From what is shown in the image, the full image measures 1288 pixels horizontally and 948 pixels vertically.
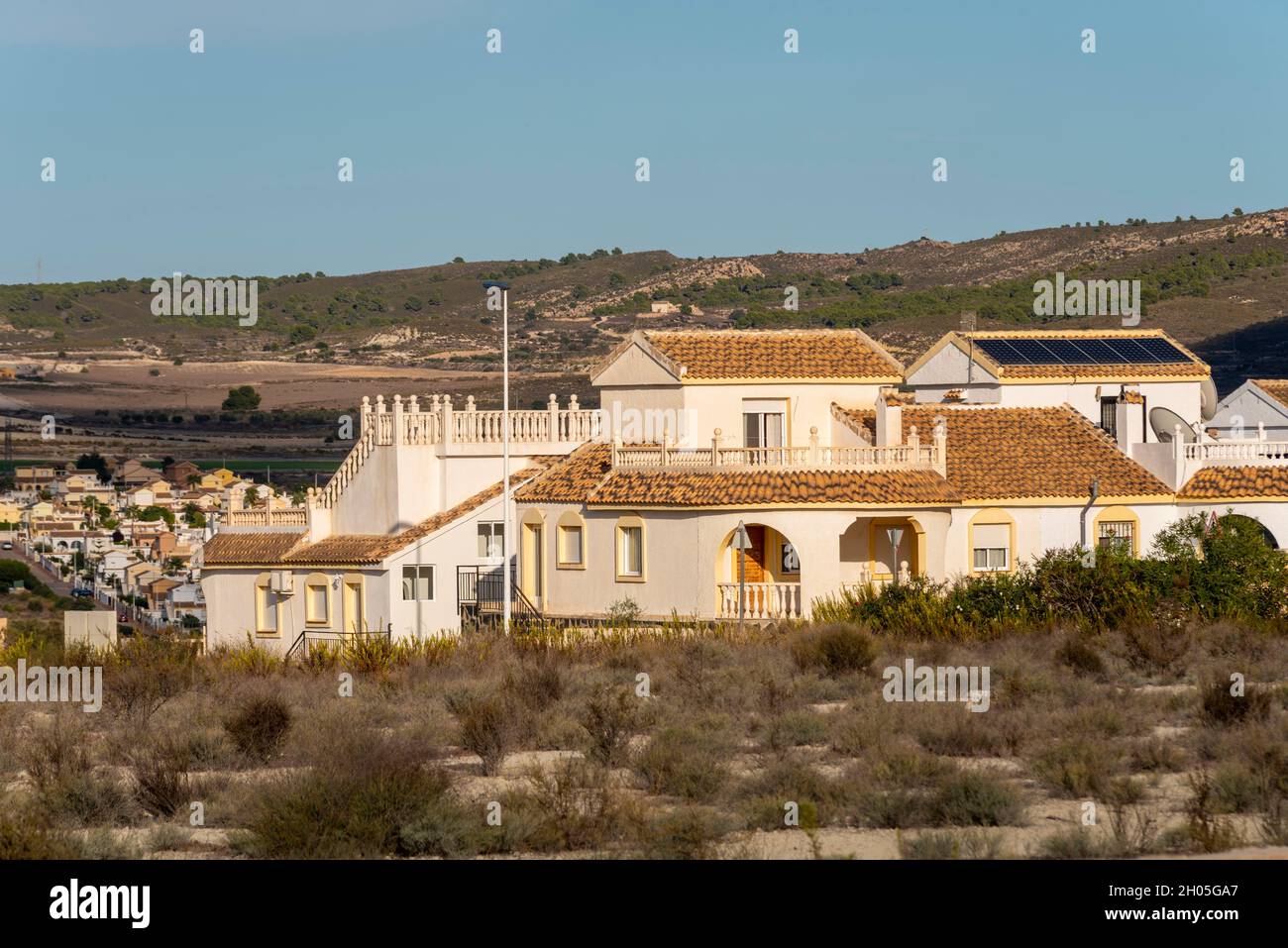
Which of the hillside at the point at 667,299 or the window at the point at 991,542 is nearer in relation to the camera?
the window at the point at 991,542

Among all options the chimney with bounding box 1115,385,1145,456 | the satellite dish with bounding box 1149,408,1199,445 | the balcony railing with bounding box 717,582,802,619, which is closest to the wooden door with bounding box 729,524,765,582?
the balcony railing with bounding box 717,582,802,619

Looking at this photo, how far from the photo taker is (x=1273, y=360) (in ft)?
312

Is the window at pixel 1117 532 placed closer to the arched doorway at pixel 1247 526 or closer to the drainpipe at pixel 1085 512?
the drainpipe at pixel 1085 512

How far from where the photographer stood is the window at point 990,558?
1652 inches

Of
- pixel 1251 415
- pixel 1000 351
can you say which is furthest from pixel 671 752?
pixel 1251 415

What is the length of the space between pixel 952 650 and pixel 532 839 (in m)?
14.8

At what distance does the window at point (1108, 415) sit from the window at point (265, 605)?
18403 millimetres

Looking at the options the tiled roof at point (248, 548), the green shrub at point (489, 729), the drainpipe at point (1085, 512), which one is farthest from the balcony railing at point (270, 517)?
the green shrub at point (489, 729)

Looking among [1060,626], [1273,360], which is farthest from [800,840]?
[1273,360]

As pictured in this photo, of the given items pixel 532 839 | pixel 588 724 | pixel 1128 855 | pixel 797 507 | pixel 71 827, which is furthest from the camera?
pixel 797 507

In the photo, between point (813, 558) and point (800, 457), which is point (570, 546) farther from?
point (813, 558)

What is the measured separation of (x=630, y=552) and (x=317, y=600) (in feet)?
29.0

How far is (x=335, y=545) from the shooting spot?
4694 cm
